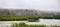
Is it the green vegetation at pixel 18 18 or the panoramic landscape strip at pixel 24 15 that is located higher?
the panoramic landscape strip at pixel 24 15

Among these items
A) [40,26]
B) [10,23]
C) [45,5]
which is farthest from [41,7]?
[10,23]

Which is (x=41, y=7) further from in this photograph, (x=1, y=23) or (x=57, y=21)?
(x=1, y=23)

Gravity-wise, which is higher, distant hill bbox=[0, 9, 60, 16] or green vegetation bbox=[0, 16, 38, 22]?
distant hill bbox=[0, 9, 60, 16]

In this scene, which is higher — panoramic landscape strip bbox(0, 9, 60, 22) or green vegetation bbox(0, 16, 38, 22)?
panoramic landscape strip bbox(0, 9, 60, 22)

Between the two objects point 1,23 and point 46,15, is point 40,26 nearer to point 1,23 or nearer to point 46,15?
point 46,15

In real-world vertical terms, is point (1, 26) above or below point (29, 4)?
below

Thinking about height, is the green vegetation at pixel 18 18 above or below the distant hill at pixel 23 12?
below

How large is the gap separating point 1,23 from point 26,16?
7.2 inches

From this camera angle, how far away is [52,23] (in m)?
0.72

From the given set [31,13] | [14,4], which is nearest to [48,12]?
[31,13]

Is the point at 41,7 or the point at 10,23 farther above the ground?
the point at 41,7

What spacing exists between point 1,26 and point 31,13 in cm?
23

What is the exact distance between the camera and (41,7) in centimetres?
74

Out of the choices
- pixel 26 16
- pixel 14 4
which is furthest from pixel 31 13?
pixel 14 4
